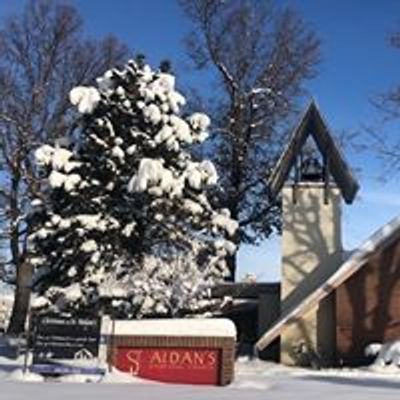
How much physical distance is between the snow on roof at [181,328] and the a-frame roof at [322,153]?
12871 mm

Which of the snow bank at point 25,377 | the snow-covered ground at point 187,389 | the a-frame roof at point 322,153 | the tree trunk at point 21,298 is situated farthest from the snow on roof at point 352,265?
the tree trunk at point 21,298

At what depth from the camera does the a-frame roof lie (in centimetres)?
3042

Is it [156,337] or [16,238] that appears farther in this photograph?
[16,238]

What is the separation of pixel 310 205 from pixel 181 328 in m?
13.1

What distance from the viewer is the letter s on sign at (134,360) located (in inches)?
737

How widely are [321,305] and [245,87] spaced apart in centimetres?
1456

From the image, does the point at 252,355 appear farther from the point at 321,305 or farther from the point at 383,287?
the point at 383,287

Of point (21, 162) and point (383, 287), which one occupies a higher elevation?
point (21, 162)

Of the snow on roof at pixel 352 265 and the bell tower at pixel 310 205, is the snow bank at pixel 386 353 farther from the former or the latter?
the bell tower at pixel 310 205

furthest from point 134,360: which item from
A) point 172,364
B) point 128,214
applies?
point 128,214

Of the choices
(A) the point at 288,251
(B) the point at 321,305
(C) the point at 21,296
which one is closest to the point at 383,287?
(B) the point at 321,305

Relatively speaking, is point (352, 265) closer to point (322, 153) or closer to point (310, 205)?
point (310, 205)

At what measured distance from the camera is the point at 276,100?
3916 cm

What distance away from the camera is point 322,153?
102 feet
